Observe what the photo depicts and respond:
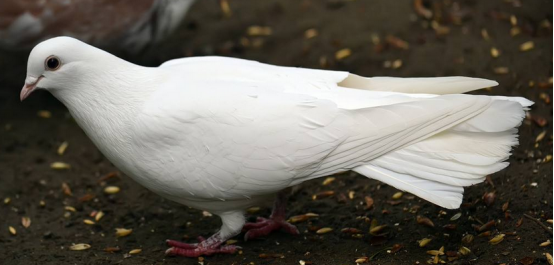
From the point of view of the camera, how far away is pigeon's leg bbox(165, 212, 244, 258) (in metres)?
4.35

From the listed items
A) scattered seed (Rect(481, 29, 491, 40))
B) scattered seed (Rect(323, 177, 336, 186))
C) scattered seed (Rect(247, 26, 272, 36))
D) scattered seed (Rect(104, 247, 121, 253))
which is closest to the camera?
scattered seed (Rect(104, 247, 121, 253))

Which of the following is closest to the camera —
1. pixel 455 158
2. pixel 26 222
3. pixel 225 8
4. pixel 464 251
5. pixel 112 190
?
pixel 455 158

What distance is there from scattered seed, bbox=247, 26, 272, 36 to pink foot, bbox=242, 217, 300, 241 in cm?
285

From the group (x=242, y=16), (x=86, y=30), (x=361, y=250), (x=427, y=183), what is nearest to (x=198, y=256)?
(x=361, y=250)

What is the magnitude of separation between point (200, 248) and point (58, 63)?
1.35m

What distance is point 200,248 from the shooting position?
14.5 ft

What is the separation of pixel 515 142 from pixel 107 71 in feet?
7.25

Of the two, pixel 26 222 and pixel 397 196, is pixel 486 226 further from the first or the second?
pixel 26 222

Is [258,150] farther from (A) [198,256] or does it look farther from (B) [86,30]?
(B) [86,30]

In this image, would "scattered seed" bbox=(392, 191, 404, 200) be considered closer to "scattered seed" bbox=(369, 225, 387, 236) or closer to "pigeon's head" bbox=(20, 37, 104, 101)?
"scattered seed" bbox=(369, 225, 387, 236)

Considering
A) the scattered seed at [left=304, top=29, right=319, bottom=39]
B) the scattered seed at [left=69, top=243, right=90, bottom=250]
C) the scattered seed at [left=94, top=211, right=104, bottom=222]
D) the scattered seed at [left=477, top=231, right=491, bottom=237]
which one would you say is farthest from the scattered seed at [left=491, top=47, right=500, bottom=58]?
the scattered seed at [left=69, top=243, right=90, bottom=250]

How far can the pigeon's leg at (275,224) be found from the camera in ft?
15.2

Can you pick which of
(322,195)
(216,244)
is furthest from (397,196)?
(216,244)

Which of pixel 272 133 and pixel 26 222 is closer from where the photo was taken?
pixel 272 133
